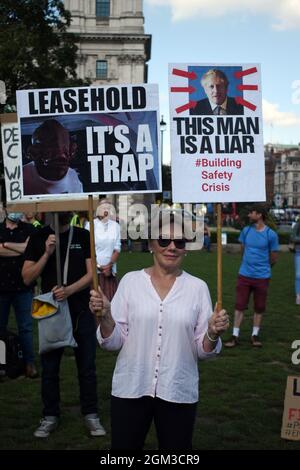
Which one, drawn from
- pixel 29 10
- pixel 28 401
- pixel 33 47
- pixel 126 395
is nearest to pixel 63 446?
pixel 28 401

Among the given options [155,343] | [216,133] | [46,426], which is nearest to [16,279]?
[46,426]

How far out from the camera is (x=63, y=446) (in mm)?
5250

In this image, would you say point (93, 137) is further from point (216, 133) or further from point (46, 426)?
point (46, 426)

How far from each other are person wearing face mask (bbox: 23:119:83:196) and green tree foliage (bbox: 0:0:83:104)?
937 inches

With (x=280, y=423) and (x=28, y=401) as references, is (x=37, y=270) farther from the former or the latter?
(x=280, y=423)

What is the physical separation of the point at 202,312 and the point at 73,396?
132 inches

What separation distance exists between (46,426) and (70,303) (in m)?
1.05

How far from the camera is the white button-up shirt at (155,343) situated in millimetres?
3646

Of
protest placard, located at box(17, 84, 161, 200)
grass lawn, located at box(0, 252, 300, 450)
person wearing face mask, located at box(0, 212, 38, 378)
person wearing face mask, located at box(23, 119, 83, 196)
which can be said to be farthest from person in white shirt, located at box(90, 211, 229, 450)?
person wearing face mask, located at box(0, 212, 38, 378)

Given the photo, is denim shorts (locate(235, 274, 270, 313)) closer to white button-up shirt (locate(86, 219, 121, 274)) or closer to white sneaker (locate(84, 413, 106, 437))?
white button-up shirt (locate(86, 219, 121, 274))

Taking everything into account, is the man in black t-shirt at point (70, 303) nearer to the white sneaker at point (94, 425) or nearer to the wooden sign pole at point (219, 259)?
the white sneaker at point (94, 425)

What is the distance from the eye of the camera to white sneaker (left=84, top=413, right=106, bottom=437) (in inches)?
216

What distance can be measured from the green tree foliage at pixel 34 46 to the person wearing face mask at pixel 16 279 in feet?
69.1
